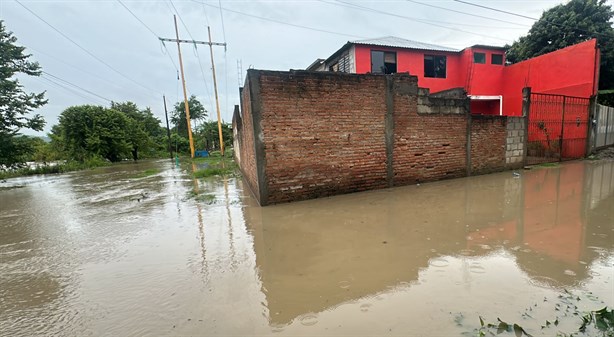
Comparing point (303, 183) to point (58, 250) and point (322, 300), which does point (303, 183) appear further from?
point (58, 250)

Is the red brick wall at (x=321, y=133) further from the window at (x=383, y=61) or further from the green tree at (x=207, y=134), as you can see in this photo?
the green tree at (x=207, y=134)

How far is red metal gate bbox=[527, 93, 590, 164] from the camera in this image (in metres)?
9.96

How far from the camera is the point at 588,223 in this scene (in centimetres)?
394

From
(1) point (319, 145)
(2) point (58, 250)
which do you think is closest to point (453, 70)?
(1) point (319, 145)

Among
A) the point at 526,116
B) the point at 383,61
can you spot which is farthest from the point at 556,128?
the point at 383,61

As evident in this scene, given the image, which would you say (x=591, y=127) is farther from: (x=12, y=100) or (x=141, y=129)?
(x=141, y=129)

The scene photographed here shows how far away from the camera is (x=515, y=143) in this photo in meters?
8.88

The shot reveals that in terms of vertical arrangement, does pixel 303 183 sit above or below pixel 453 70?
below

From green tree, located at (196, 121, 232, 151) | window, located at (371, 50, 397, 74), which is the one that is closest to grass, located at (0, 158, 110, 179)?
green tree, located at (196, 121, 232, 151)

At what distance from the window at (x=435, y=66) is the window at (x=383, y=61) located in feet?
7.58

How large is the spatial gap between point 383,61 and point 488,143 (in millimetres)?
9897

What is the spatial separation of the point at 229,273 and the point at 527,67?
60.8ft

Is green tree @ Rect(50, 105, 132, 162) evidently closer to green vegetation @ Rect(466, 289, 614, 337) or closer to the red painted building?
the red painted building

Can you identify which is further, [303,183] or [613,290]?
[303,183]
